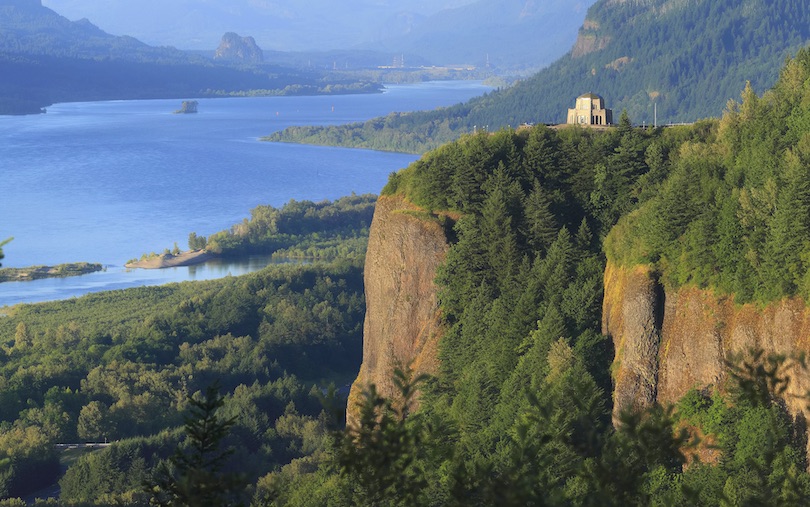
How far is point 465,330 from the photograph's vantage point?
3603cm

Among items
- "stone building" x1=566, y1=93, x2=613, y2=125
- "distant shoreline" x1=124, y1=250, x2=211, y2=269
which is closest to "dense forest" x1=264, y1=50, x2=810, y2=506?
"stone building" x1=566, y1=93, x2=613, y2=125

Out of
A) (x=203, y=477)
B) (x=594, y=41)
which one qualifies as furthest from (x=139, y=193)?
(x=203, y=477)

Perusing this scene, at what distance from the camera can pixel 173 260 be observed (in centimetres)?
9725

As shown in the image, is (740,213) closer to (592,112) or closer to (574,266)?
(574,266)

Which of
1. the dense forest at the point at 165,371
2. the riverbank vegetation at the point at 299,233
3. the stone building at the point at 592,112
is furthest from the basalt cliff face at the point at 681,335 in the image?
the riverbank vegetation at the point at 299,233

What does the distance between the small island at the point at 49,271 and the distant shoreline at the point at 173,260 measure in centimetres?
278

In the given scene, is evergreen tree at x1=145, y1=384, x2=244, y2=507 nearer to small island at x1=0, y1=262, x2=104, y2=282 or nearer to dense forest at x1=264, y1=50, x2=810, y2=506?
dense forest at x1=264, y1=50, x2=810, y2=506

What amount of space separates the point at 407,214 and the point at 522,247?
3224 millimetres

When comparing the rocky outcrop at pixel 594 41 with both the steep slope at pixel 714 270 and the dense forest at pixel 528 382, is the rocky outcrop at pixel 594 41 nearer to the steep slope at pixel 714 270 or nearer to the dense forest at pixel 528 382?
the dense forest at pixel 528 382

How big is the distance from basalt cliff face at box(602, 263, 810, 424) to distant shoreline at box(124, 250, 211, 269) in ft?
219

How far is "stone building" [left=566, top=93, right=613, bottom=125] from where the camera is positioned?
4406 centimetres

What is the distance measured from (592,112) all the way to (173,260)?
57337 mm

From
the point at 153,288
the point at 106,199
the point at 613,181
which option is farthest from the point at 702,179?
the point at 106,199

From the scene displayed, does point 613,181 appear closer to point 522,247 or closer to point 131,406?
point 522,247
